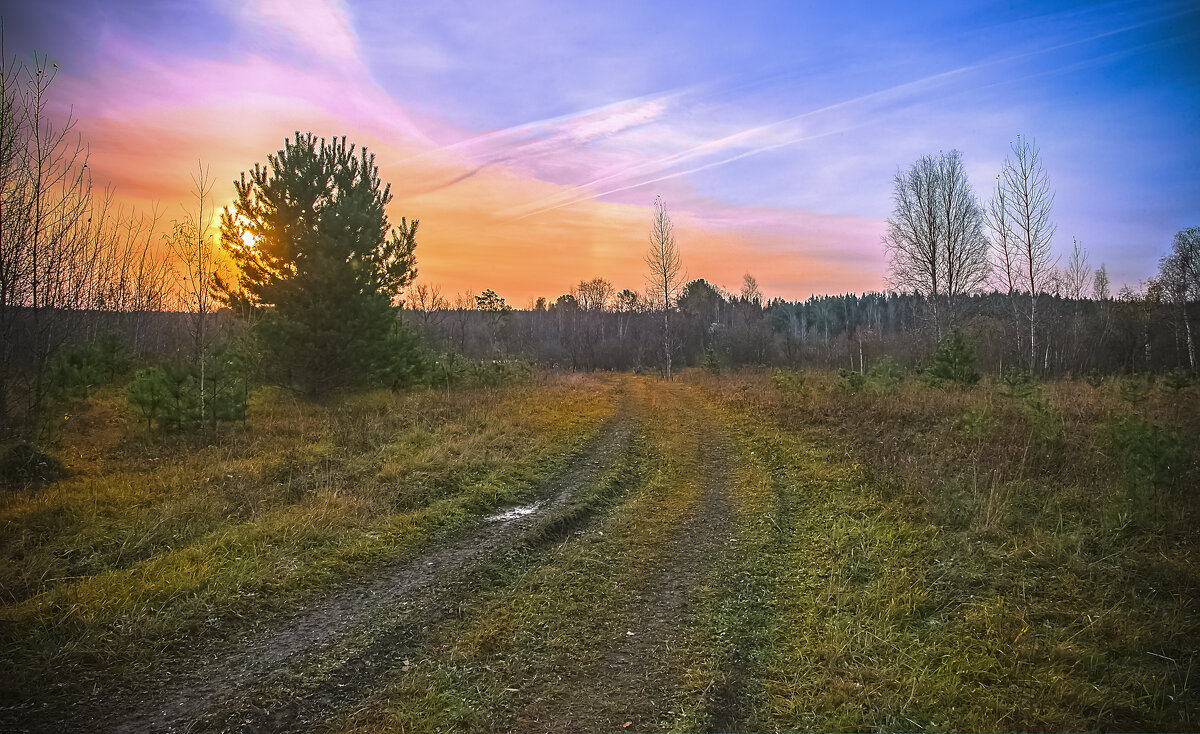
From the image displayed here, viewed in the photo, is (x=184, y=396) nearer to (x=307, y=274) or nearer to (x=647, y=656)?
(x=307, y=274)

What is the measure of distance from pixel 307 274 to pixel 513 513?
11.9 meters

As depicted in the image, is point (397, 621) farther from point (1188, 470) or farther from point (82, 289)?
point (82, 289)

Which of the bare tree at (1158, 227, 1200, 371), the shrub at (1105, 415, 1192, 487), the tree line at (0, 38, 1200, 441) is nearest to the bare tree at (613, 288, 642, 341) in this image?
the tree line at (0, 38, 1200, 441)

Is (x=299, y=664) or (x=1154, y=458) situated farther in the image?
(x=1154, y=458)

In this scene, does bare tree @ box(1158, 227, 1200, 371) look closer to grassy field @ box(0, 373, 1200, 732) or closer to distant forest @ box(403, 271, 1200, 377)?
distant forest @ box(403, 271, 1200, 377)

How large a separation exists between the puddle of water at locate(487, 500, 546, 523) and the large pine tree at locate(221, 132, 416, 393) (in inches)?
410

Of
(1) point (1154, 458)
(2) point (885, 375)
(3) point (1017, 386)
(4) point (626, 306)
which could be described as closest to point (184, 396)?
(1) point (1154, 458)

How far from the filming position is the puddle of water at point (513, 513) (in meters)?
8.08

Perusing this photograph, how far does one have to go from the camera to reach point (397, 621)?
5.12m

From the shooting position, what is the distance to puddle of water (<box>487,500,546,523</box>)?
26.5 feet

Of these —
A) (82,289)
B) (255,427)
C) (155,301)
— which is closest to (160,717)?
(255,427)

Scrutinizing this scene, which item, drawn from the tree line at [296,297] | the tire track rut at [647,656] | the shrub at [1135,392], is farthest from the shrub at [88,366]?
the shrub at [1135,392]

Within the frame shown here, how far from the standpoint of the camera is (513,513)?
8.35 meters

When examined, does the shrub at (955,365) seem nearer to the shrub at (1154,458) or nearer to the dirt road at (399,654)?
the shrub at (1154,458)
